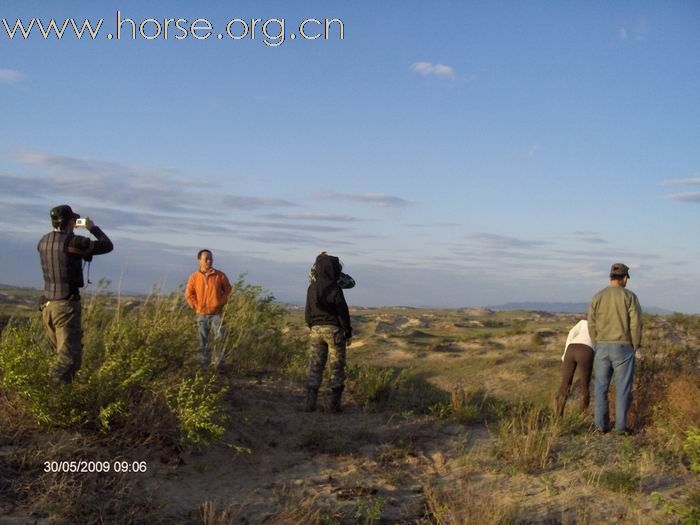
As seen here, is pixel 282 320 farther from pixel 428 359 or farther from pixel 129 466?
pixel 129 466

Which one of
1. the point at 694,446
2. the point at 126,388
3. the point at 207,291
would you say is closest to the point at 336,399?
the point at 207,291

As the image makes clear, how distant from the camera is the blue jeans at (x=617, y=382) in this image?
28.3 feet

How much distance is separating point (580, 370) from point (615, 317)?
1095mm

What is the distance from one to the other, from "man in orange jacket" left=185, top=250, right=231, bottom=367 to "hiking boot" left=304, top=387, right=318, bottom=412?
1710mm

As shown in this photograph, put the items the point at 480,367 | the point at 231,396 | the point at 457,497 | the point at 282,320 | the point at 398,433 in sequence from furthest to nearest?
the point at 480,367, the point at 282,320, the point at 231,396, the point at 398,433, the point at 457,497

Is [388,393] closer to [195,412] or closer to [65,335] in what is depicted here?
[195,412]

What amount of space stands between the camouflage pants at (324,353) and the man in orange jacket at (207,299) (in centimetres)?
174

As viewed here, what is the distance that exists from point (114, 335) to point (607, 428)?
602 cm

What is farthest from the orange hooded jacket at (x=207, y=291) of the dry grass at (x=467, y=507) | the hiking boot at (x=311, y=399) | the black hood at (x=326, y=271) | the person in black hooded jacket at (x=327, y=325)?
the dry grass at (x=467, y=507)

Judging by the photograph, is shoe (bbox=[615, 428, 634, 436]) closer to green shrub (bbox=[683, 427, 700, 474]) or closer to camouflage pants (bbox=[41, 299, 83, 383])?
green shrub (bbox=[683, 427, 700, 474])

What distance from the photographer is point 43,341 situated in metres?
7.95

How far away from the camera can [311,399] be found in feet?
30.7

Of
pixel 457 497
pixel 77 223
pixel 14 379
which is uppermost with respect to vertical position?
pixel 77 223

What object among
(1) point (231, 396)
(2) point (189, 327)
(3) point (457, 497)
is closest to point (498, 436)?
(3) point (457, 497)
